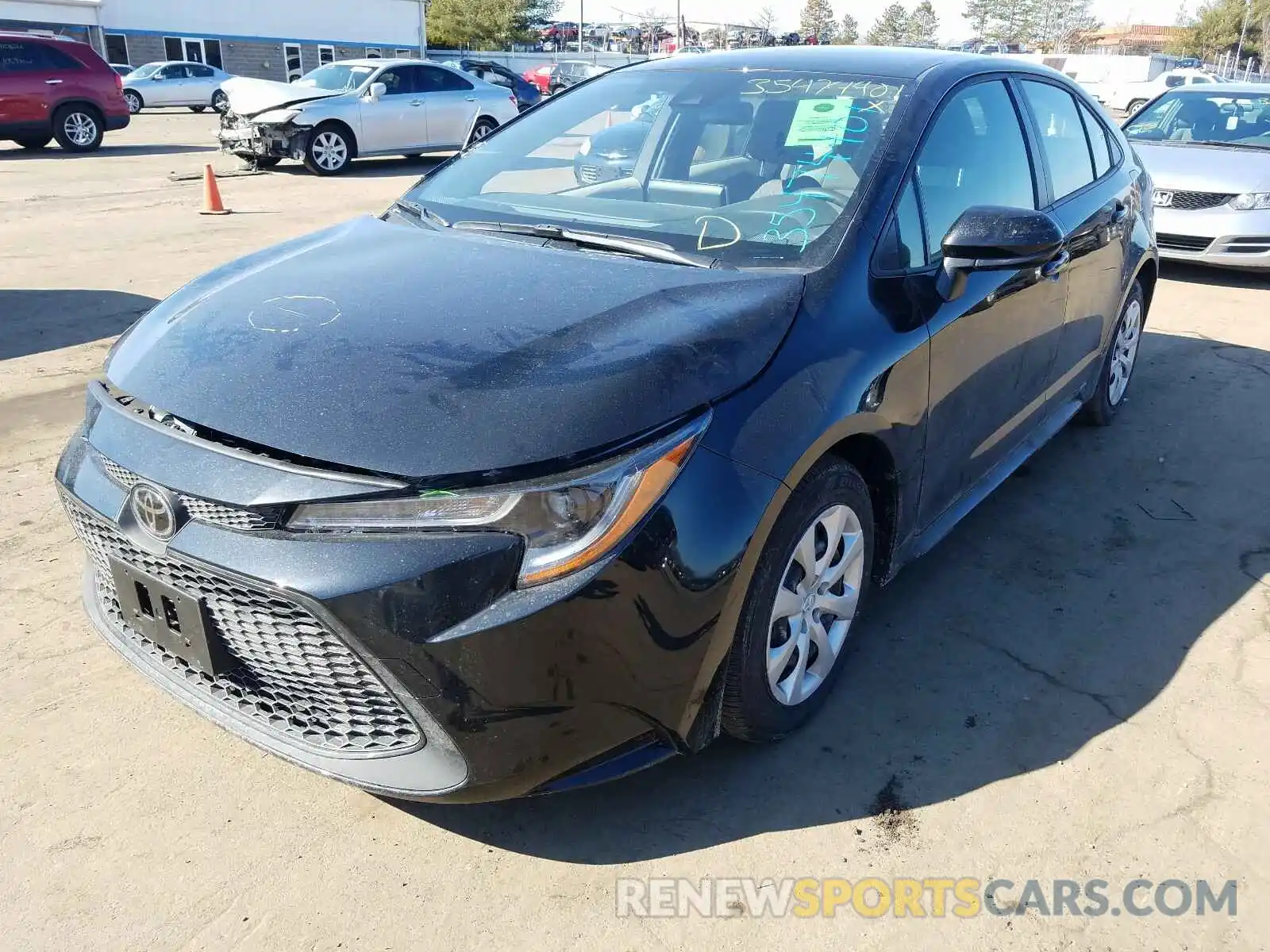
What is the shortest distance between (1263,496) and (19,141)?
18529 mm

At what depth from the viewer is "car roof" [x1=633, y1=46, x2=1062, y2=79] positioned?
3.24 metres

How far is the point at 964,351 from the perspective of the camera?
9.82 feet

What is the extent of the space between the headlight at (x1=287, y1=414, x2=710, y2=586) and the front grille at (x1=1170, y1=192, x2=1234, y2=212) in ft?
25.7

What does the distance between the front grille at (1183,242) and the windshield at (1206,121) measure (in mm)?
1269

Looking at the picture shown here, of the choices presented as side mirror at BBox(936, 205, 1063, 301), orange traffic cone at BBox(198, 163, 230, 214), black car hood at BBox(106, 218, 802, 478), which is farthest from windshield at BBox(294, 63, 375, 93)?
side mirror at BBox(936, 205, 1063, 301)

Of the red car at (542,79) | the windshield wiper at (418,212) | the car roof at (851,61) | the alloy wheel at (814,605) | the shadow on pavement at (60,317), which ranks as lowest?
the red car at (542,79)

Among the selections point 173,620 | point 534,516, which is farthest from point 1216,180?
point 173,620

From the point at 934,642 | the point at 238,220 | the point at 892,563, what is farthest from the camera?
the point at 238,220

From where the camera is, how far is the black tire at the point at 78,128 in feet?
54.3

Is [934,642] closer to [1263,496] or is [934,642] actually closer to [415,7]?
[1263,496]

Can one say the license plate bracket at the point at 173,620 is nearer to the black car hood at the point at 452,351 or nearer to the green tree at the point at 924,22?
the black car hood at the point at 452,351

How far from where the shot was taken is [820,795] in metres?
2.50

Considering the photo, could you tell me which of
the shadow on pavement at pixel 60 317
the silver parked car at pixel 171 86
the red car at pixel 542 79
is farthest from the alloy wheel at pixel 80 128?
the red car at pixel 542 79

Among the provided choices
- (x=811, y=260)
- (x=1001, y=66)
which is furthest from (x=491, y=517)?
(x=1001, y=66)
